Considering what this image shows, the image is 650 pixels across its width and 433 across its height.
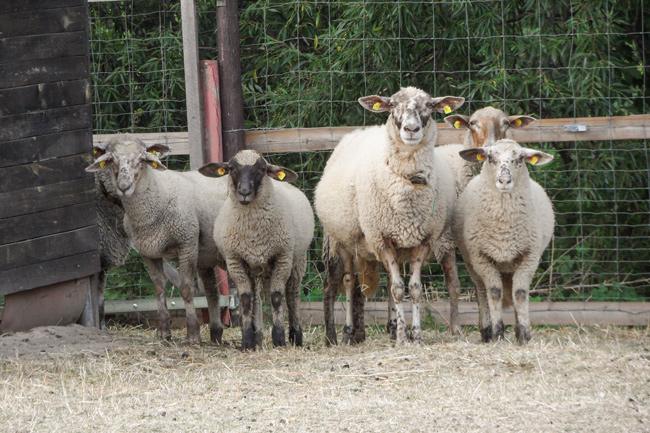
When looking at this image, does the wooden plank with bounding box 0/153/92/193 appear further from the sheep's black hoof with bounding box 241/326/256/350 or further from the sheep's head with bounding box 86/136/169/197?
the sheep's black hoof with bounding box 241/326/256/350

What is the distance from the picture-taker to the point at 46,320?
9109 mm

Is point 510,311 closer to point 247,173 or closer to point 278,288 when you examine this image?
point 278,288

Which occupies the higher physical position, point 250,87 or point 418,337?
point 250,87

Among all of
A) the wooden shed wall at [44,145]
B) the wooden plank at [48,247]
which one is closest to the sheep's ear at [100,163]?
the wooden shed wall at [44,145]

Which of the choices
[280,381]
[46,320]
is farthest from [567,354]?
[46,320]

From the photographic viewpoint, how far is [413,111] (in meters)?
8.60

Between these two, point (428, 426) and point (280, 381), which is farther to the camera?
point (280, 381)

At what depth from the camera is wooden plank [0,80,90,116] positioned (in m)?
8.84

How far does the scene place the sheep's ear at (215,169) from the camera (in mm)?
9156

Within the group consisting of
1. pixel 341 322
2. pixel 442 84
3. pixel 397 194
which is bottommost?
pixel 341 322

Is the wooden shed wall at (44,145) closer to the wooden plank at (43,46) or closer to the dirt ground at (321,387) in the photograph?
the wooden plank at (43,46)

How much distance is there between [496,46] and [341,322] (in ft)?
10.2

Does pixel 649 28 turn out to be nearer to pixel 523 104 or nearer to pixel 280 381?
pixel 523 104

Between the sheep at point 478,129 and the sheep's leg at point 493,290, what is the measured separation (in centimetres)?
107
